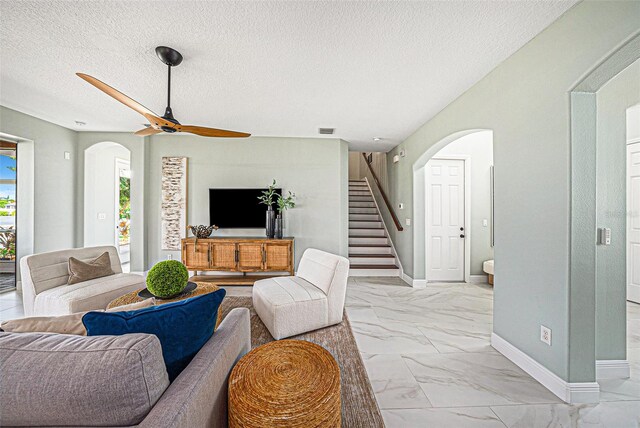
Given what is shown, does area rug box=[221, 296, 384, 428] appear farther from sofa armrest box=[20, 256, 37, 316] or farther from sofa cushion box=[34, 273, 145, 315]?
sofa armrest box=[20, 256, 37, 316]

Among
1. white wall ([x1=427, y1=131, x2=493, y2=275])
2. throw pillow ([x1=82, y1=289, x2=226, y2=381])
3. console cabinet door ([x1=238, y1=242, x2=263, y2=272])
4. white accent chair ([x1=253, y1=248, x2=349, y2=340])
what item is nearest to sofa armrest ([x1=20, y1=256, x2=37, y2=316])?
white accent chair ([x1=253, y1=248, x2=349, y2=340])

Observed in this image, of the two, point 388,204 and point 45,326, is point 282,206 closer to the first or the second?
point 388,204

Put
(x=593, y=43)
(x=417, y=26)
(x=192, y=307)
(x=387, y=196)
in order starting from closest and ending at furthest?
(x=192, y=307), (x=593, y=43), (x=417, y=26), (x=387, y=196)

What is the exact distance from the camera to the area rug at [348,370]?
5.50ft

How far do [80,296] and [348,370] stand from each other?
2.52 m

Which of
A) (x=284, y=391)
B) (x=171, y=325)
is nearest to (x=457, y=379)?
(x=284, y=391)

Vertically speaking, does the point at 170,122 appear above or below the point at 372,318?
above

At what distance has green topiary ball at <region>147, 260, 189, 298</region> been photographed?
7.72 feet

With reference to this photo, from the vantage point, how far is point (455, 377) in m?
2.11

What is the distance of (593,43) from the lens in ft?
5.45

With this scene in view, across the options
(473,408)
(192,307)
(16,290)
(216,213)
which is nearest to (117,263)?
(216,213)

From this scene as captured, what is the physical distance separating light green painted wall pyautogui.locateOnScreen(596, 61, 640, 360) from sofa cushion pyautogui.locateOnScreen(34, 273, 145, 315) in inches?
166

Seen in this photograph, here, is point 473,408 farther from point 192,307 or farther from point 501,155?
point 501,155

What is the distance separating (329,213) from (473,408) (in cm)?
359
